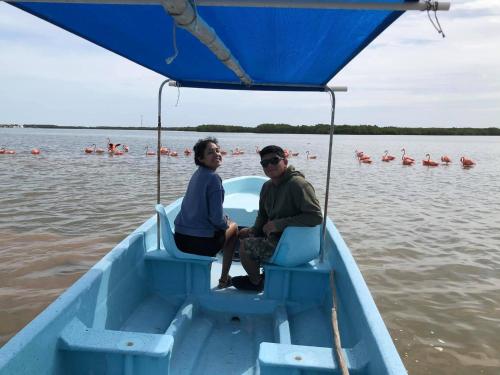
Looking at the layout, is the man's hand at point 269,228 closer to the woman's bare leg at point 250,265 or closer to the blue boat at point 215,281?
the blue boat at point 215,281

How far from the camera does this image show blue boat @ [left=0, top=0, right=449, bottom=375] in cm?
219

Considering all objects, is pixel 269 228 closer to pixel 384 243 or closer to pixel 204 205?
pixel 204 205

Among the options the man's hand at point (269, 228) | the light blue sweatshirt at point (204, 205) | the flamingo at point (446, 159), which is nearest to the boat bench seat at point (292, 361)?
the man's hand at point (269, 228)

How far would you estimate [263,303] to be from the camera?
3697mm

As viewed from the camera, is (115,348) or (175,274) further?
(175,274)

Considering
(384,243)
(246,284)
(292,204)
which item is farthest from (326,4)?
(384,243)

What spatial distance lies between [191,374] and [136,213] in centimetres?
765

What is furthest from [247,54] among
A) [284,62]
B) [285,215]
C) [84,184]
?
[84,184]

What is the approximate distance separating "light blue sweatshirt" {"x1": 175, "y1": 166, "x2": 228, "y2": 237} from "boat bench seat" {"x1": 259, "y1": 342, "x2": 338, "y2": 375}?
149cm

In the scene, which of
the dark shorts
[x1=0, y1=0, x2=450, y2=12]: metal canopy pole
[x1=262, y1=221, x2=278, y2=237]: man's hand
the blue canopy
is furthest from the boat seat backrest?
[x1=0, y1=0, x2=450, y2=12]: metal canopy pole

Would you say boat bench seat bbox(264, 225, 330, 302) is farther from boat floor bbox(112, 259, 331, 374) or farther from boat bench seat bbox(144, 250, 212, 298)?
boat bench seat bbox(144, 250, 212, 298)

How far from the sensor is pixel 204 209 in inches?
144

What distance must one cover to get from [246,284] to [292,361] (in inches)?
66.9

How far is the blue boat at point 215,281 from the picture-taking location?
2186 millimetres
